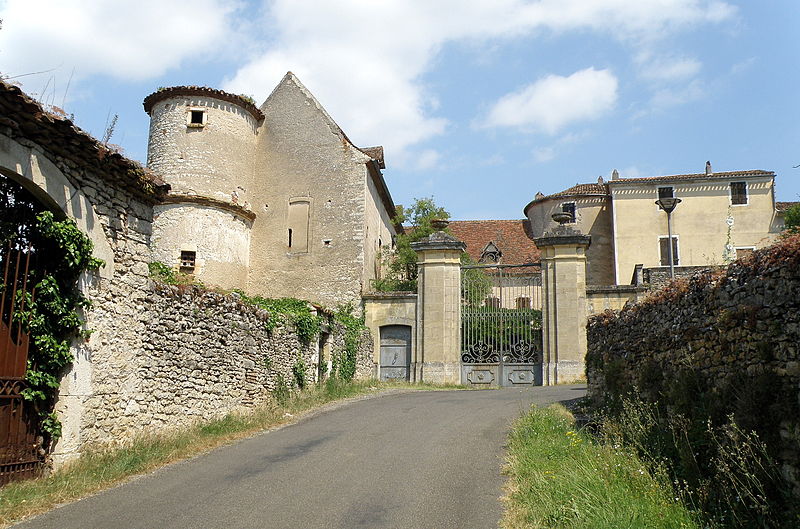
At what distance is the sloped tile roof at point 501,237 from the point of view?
36.0 metres

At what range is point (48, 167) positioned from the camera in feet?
25.1

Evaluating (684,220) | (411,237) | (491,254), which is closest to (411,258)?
(411,237)

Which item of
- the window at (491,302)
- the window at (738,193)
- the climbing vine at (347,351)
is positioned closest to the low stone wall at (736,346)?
the climbing vine at (347,351)

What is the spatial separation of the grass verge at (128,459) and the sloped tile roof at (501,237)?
23.9 m

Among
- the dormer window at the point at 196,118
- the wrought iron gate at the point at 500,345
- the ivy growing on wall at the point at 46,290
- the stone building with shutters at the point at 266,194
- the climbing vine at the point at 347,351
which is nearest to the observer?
the ivy growing on wall at the point at 46,290

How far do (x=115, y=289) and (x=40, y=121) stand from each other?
2.51 metres

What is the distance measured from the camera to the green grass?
18.9 ft

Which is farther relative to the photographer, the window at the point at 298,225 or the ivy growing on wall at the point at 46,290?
the window at the point at 298,225

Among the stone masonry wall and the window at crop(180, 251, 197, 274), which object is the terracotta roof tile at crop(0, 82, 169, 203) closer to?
the stone masonry wall

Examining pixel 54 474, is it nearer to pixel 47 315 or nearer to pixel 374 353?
pixel 47 315

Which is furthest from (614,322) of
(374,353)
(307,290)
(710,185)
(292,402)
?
(710,185)

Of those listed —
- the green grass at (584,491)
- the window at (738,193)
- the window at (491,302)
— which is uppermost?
the window at (738,193)

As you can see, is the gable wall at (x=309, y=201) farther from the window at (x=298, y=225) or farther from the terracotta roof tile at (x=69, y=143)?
the terracotta roof tile at (x=69, y=143)

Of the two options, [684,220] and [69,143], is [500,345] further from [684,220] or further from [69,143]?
[684,220]
